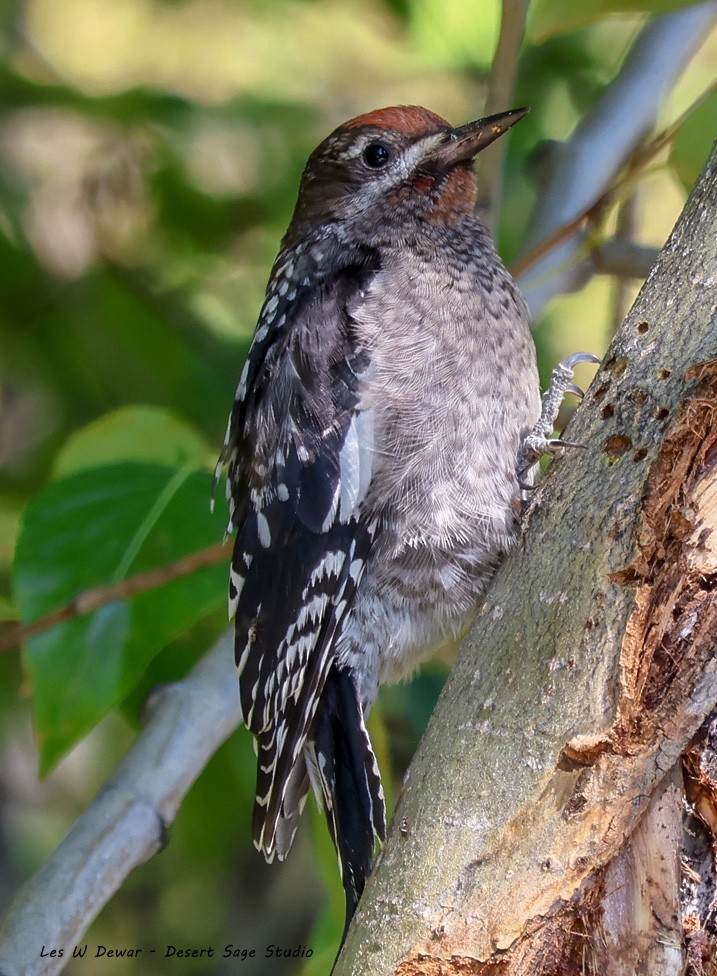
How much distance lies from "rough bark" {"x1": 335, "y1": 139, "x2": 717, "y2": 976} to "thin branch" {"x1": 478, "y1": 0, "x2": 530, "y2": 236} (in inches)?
36.5

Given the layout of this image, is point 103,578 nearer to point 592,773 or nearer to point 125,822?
point 125,822

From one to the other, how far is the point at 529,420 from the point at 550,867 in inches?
Answer: 33.6

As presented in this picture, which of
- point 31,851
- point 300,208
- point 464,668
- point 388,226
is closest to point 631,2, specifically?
point 388,226

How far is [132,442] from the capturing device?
206 cm

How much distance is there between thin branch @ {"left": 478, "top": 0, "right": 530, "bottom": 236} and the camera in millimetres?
1861

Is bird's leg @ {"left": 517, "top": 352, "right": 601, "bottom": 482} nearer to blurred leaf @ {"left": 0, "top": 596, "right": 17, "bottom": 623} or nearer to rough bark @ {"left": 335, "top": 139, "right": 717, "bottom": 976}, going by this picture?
rough bark @ {"left": 335, "top": 139, "right": 717, "bottom": 976}

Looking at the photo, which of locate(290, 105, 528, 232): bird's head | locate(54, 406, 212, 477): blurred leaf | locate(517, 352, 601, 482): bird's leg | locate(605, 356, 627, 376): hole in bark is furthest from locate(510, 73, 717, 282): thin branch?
locate(605, 356, 627, 376): hole in bark

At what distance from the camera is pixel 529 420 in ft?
5.87

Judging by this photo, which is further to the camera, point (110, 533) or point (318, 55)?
point (318, 55)

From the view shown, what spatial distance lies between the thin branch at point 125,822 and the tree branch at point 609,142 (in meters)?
0.98

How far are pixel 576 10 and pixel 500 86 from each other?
0.39 meters

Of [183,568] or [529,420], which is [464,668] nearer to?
[529,420]

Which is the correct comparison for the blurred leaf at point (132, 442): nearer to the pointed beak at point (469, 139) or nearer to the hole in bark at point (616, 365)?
the pointed beak at point (469, 139)

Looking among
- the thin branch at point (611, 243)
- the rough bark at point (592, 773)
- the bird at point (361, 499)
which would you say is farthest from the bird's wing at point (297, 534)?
the rough bark at point (592, 773)
